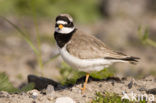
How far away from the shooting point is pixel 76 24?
39.2ft

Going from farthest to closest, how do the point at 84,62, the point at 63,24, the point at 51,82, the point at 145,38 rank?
the point at 145,38
the point at 51,82
the point at 63,24
the point at 84,62

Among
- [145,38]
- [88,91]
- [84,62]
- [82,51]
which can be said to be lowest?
[88,91]

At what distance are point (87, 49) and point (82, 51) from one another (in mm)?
75

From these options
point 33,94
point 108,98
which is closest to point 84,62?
point 108,98

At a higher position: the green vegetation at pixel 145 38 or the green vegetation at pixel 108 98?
the green vegetation at pixel 145 38

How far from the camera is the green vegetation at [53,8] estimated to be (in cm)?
1172

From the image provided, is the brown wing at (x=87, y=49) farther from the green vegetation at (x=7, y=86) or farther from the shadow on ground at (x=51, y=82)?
the green vegetation at (x=7, y=86)

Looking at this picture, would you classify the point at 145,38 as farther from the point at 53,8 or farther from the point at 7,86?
the point at 53,8

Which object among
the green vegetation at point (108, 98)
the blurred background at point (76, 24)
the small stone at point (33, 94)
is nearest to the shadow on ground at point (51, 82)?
the small stone at point (33, 94)

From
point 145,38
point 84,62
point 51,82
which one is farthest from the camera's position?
point 145,38

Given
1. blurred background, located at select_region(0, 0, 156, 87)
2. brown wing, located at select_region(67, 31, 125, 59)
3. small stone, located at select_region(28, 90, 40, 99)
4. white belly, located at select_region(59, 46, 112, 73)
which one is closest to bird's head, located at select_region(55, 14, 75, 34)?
brown wing, located at select_region(67, 31, 125, 59)

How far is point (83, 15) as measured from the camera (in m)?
12.4

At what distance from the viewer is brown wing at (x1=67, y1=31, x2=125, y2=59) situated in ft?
14.4

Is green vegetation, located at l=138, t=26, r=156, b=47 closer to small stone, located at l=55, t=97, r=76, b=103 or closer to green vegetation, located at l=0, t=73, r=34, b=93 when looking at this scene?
small stone, located at l=55, t=97, r=76, b=103
